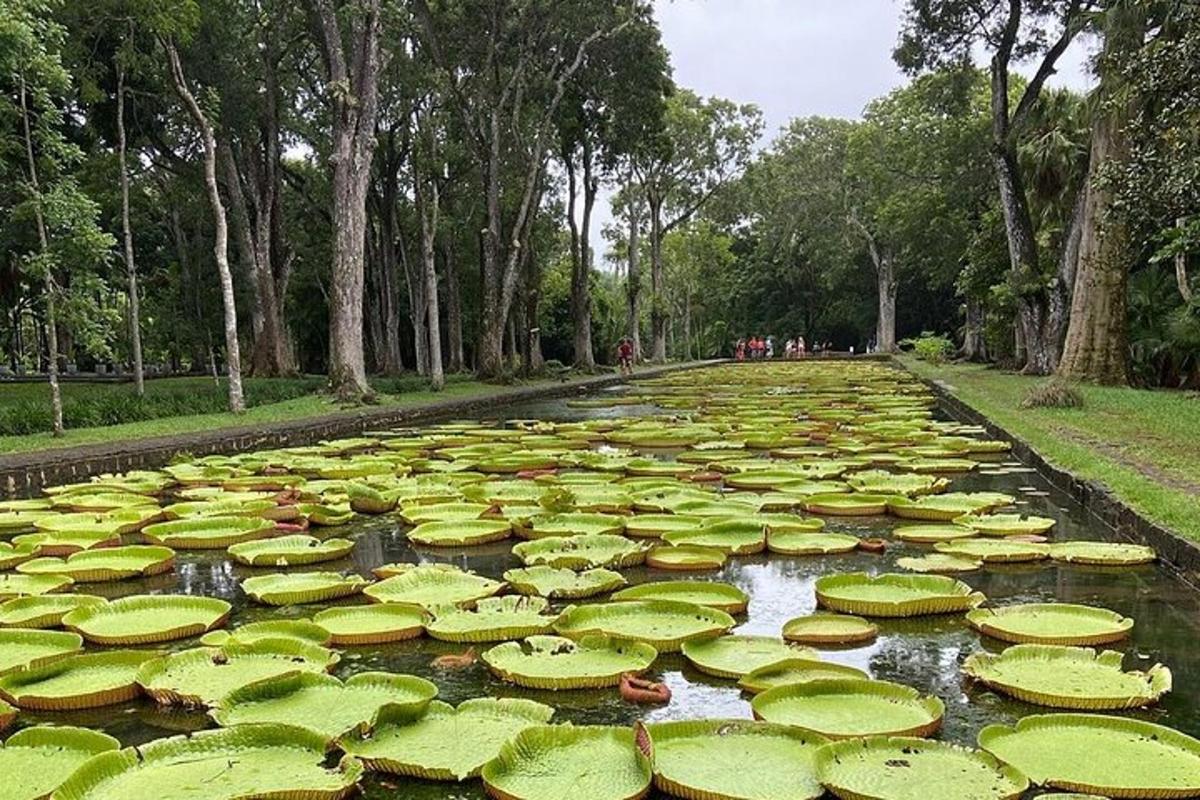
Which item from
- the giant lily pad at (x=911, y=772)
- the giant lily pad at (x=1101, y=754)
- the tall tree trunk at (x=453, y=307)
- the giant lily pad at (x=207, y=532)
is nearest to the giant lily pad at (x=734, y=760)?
the giant lily pad at (x=911, y=772)

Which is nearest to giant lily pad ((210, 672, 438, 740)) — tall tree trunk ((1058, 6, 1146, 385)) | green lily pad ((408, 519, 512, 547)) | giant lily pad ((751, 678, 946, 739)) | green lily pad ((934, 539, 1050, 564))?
giant lily pad ((751, 678, 946, 739))

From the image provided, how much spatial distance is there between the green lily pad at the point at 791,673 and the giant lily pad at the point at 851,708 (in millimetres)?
96

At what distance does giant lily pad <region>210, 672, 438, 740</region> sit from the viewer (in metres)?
2.60

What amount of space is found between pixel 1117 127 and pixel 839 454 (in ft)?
27.4

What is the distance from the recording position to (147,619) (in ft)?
12.2

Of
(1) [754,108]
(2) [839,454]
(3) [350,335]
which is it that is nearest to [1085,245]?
(2) [839,454]

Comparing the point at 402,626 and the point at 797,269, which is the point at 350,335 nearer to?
the point at 402,626

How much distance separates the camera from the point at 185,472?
7762mm

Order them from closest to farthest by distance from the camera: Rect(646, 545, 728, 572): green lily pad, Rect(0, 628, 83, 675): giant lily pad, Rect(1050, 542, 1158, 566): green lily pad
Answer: Rect(0, 628, 83, 675): giant lily pad
Rect(1050, 542, 1158, 566): green lily pad
Rect(646, 545, 728, 572): green lily pad

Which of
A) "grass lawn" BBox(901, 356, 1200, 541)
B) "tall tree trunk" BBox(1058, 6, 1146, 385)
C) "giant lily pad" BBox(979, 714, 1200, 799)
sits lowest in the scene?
"giant lily pad" BBox(979, 714, 1200, 799)

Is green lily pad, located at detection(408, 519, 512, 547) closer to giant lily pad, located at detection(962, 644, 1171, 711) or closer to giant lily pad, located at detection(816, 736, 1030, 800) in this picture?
giant lily pad, located at detection(962, 644, 1171, 711)

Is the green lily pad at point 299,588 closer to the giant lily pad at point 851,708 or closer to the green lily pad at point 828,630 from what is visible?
the green lily pad at point 828,630

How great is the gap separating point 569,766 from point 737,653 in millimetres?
1008

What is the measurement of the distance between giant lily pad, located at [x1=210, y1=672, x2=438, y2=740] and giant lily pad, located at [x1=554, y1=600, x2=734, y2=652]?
74 centimetres
